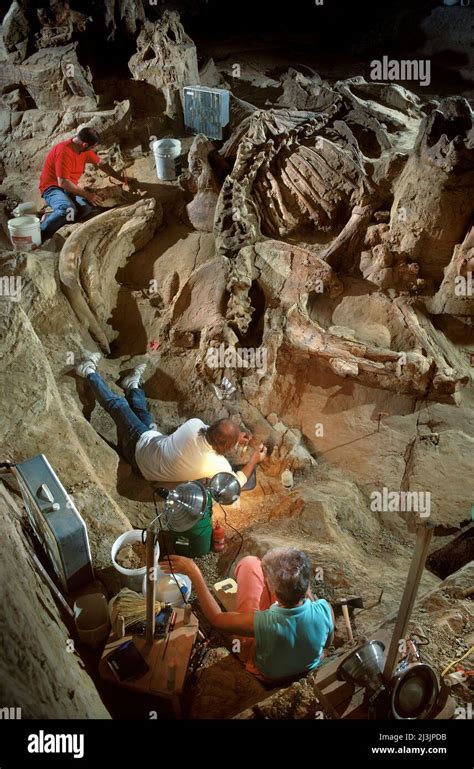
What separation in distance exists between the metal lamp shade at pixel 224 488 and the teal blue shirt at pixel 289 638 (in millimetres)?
1050

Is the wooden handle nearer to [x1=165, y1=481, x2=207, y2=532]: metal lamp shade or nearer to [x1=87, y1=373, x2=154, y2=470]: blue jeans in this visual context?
[x1=165, y1=481, x2=207, y2=532]: metal lamp shade

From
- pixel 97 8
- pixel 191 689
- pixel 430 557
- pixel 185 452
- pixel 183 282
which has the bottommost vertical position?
pixel 430 557

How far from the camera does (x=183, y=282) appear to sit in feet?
21.0

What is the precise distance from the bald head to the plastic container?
1.56 feet

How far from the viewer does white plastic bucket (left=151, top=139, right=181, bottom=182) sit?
7.40 meters

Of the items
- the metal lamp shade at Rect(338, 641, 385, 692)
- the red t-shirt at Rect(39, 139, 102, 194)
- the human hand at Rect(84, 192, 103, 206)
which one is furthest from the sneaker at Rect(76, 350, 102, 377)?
the metal lamp shade at Rect(338, 641, 385, 692)

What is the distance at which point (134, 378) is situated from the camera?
5668 millimetres

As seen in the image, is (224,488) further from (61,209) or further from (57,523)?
(61,209)

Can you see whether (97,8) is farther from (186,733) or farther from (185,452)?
(186,733)

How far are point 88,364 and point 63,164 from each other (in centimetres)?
312

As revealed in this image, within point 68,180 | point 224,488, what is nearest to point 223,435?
point 224,488

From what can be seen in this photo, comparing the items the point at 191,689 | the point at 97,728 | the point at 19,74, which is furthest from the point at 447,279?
the point at 19,74

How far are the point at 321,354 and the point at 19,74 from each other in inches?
305

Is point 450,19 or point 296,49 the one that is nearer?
point 450,19
